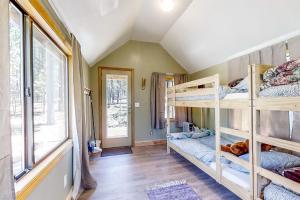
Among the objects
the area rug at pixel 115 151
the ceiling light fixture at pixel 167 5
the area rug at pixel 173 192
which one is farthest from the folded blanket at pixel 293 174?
the area rug at pixel 115 151

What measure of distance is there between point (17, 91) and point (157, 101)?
3.43 m

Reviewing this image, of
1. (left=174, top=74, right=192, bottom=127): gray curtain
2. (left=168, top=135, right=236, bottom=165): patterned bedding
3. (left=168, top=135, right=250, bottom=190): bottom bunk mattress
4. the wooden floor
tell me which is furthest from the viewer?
(left=174, top=74, right=192, bottom=127): gray curtain

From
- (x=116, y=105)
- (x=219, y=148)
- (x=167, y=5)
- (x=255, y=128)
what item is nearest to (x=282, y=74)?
(x=255, y=128)

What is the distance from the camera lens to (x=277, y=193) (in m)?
1.39

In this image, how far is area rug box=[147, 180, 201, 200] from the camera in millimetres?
2002

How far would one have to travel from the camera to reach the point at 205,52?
3.72 metres

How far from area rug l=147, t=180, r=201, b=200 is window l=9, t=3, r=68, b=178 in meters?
1.33

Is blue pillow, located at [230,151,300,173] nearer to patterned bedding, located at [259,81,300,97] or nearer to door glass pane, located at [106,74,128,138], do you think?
patterned bedding, located at [259,81,300,97]

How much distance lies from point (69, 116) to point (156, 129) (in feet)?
8.67

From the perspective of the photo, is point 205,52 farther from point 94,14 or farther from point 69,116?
point 69,116

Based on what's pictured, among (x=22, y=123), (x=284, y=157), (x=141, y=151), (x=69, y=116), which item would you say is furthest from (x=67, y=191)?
(x=284, y=157)

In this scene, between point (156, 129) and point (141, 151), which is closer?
point (141, 151)

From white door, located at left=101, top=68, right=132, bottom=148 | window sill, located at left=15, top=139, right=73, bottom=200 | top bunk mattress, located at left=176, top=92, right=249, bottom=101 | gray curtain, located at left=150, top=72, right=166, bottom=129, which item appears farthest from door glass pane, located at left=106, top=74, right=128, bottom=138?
window sill, located at left=15, top=139, right=73, bottom=200

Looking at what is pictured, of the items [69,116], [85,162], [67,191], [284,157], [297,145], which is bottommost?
[67,191]
